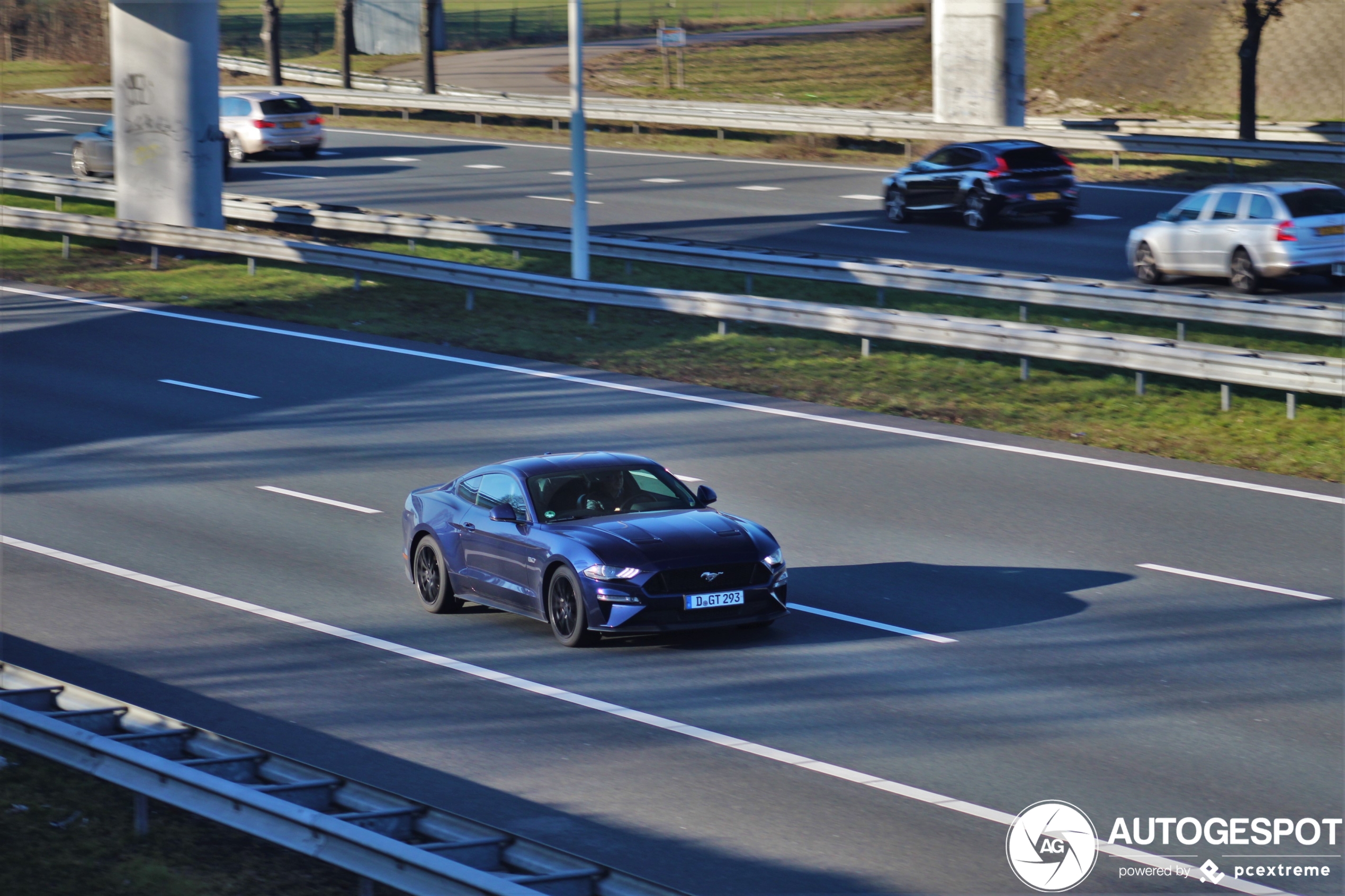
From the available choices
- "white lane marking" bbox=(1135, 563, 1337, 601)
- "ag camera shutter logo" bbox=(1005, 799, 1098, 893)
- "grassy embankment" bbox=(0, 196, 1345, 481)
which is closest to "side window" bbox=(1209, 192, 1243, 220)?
"grassy embankment" bbox=(0, 196, 1345, 481)

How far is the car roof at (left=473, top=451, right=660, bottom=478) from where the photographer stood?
12.5 metres

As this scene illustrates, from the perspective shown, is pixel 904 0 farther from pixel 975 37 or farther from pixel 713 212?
pixel 713 212

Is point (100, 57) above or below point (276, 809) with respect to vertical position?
above

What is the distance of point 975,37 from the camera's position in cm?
4234

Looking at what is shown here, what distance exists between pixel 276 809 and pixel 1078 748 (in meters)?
4.51

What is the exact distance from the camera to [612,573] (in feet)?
36.2

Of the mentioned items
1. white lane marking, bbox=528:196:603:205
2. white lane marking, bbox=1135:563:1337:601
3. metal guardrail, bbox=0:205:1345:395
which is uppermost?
white lane marking, bbox=528:196:603:205

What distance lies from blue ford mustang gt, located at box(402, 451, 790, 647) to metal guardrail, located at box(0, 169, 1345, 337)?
10603 mm

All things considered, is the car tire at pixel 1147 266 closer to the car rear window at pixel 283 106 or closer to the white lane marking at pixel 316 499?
the white lane marking at pixel 316 499

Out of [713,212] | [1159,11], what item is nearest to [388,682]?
[713,212]

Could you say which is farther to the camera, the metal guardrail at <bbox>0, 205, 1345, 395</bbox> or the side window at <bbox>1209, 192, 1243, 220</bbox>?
the side window at <bbox>1209, 192, 1243, 220</bbox>

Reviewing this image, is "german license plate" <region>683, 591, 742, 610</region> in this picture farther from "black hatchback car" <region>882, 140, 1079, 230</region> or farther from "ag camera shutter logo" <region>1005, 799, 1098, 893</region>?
"black hatchback car" <region>882, 140, 1079, 230</region>

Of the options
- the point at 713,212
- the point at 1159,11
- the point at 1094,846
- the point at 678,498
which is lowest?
the point at 1094,846

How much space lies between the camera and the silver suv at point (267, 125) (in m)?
43.8
